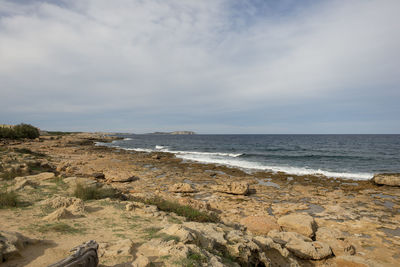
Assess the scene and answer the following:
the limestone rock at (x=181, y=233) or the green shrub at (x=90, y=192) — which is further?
the green shrub at (x=90, y=192)

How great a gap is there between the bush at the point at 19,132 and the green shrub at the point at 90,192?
165 feet

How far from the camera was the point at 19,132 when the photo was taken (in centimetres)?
4753

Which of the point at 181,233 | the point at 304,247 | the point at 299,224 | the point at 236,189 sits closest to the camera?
the point at 181,233

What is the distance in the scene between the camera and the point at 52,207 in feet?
23.1

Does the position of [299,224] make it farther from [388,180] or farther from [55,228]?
[388,180]

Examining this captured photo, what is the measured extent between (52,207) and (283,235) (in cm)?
840

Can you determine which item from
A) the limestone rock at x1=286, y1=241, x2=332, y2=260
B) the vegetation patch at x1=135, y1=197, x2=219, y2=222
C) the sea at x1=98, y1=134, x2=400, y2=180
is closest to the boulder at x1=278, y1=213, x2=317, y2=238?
the limestone rock at x1=286, y1=241, x2=332, y2=260

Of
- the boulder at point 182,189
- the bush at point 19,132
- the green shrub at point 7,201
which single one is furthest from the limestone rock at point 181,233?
the bush at point 19,132

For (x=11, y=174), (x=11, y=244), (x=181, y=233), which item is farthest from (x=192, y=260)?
(x=11, y=174)

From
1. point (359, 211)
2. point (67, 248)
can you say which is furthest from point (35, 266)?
point (359, 211)

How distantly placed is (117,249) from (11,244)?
6.64ft

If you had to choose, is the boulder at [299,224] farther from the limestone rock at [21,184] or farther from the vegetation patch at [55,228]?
the limestone rock at [21,184]

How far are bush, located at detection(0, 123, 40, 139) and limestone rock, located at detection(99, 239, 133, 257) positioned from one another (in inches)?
2191

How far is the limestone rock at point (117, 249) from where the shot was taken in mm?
4176
